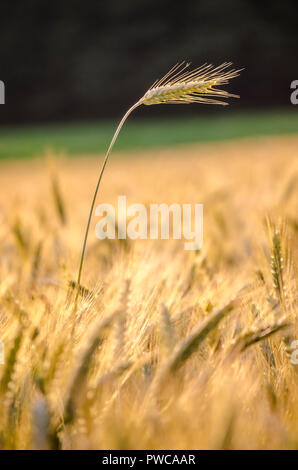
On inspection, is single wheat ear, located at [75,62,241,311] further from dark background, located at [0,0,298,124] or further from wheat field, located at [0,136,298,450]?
dark background, located at [0,0,298,124]

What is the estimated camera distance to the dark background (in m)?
19.5

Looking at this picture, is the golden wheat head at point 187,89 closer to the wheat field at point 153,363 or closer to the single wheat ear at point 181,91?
the single wheat ear at point 181,91

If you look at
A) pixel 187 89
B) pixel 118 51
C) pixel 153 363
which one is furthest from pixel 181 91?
pixel 118 51

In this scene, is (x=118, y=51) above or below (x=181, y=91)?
above

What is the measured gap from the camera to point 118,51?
68.9ft

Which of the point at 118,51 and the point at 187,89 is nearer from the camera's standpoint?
the point at 187,89

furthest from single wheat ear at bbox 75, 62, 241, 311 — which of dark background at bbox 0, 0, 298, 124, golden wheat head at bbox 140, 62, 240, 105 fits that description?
dark background at bbox 0, 0, 298, 124

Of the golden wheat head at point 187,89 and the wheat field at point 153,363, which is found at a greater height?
the golden wheat head at point 187,89

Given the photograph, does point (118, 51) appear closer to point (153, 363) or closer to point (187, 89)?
point (187, 89)

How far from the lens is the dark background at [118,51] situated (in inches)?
768

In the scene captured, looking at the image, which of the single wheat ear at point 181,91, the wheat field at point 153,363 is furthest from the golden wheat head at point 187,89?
the wheat field at point 153,363

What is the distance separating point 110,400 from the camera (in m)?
0.48

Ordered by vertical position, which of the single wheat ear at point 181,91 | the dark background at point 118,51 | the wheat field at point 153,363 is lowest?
the wheat field at point 153,363
